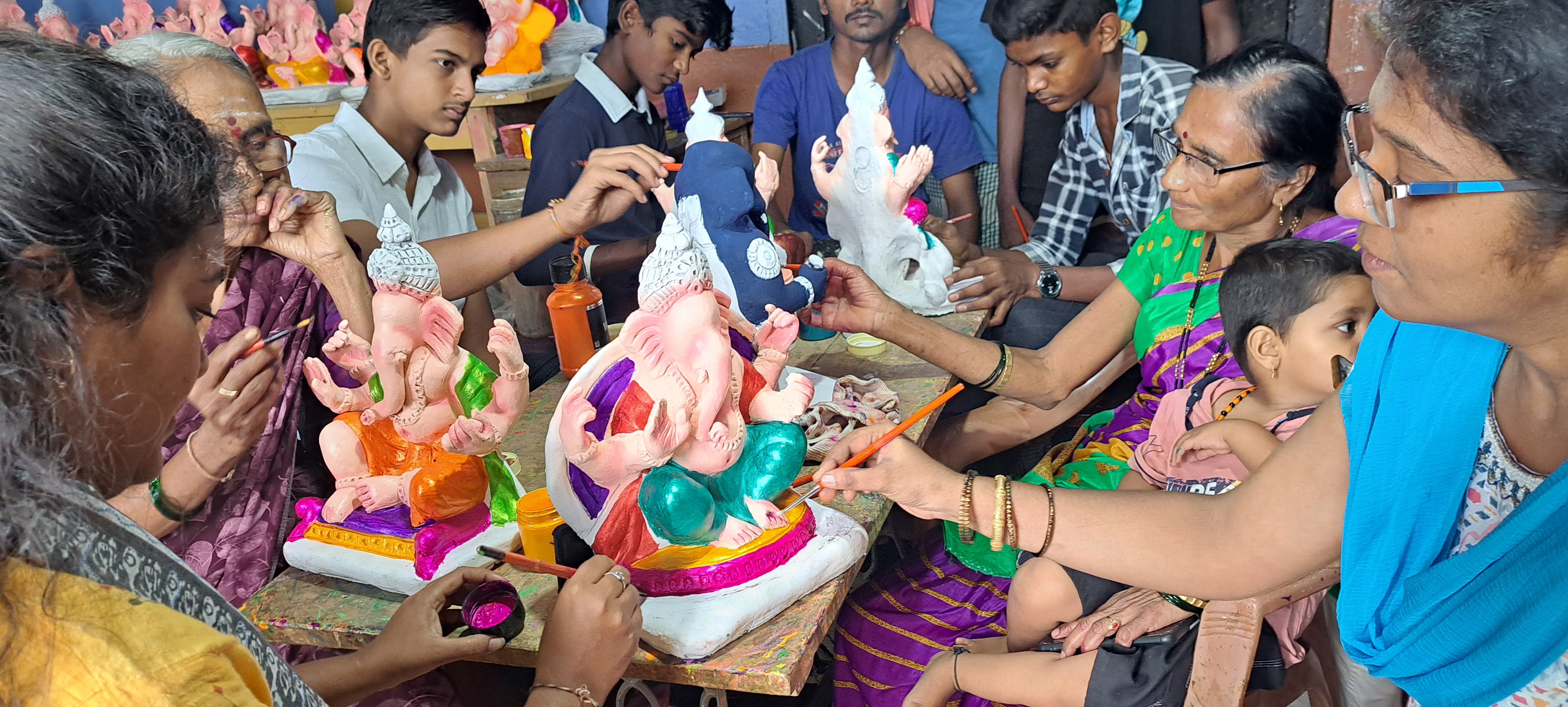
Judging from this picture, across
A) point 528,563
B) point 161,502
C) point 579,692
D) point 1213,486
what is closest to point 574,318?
point 161,502

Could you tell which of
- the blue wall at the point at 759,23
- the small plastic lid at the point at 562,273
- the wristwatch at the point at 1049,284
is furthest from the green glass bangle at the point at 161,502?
the blue wall at the point at 759,23

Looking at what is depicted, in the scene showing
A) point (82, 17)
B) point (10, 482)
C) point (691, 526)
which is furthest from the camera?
point (82, 17)

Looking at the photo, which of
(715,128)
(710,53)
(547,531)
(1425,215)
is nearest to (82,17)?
(710,53)

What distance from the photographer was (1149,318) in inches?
89.4

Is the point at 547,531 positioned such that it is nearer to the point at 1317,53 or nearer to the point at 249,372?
the point at 249,372

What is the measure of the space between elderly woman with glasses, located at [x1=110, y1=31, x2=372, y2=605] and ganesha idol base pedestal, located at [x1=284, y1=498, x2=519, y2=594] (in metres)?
0.17

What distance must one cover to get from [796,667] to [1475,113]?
1.07m

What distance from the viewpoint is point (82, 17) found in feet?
19.4

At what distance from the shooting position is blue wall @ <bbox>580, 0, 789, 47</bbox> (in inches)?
183

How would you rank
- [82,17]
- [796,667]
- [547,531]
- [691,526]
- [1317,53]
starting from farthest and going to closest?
[82,17] < [1317,53] < [547,531] < [691,526] < [796,667]

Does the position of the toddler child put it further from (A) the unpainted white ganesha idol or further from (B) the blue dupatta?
(A) the unpainted white ganesha idol

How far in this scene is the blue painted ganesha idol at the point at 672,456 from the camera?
1.57 m

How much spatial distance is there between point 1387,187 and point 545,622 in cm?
124

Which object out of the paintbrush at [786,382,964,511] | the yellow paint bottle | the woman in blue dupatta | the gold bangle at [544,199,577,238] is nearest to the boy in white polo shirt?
the gold bangle at [544,199,577,238]
